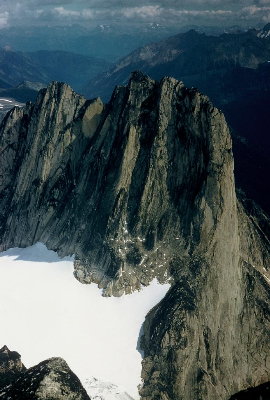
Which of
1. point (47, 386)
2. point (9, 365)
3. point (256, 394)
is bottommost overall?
point (47, 386)

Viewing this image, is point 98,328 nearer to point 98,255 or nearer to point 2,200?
point 98,255

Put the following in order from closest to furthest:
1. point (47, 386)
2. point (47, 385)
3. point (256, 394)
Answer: point (256, 394) → point (47, 386) → point (47, 385)

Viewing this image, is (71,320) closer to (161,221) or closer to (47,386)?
(161,221)

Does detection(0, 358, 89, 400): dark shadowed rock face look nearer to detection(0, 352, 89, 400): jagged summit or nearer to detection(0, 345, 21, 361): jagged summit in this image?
detection(0, 352, 89, 400): jagged summit

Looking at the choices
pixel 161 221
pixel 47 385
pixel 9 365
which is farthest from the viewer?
pixel 161 221

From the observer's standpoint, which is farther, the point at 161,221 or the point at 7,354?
the point at 161,221

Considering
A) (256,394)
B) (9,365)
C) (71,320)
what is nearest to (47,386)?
(9,365)
